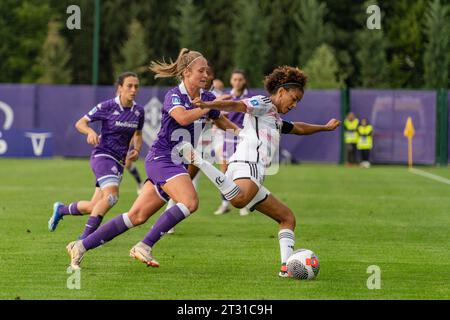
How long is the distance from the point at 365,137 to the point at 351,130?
1.74ft

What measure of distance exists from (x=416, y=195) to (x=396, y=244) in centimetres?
897

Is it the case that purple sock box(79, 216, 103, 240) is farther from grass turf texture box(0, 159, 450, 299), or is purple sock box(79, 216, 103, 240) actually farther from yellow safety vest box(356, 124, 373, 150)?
yellow safety vest box(356, 124, 373, 150)

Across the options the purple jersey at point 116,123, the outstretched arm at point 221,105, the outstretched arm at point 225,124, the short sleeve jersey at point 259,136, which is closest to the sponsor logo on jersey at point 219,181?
the short sleeve jersey at point 259,136

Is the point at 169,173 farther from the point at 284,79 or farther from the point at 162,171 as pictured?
the point at 284,79

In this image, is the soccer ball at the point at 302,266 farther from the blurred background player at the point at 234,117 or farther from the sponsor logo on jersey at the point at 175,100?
the blurred background player at the point at 234,117

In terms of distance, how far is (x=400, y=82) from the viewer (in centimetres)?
6894

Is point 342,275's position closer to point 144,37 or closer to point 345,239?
point 345,239

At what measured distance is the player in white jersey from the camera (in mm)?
10055

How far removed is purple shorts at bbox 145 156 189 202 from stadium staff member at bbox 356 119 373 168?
2695 centimetres

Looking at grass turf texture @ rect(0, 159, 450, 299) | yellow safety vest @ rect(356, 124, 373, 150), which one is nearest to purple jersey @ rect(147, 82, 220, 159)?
grass turf texture @ rect(0, 159, 450, 299)

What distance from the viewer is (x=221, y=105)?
31.4ft

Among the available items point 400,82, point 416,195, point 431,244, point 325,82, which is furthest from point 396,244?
point 400,82

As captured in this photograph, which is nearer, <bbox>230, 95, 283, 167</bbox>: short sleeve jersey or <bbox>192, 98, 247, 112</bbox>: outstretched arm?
<bbox>192, 98, 247, 112</bbox>: outstretched arm

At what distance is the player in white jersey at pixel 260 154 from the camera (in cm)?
1005
